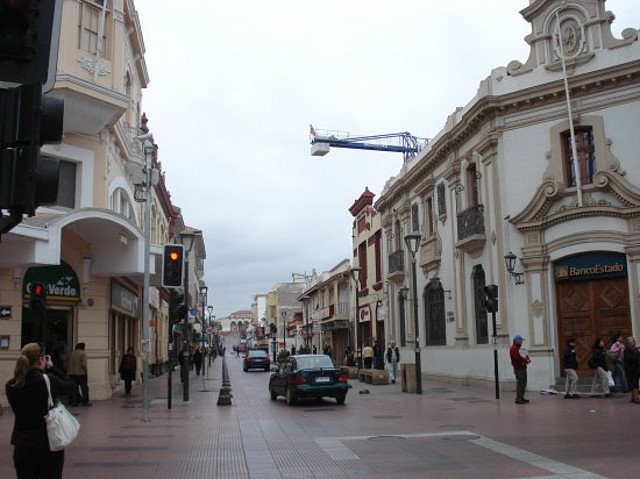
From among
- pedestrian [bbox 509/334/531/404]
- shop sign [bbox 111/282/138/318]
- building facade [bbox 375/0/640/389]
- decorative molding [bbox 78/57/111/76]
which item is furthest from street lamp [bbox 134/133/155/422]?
building facade [bbox 375/0/640/389]

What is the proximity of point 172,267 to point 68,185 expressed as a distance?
5.62 m

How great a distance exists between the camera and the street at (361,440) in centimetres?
974

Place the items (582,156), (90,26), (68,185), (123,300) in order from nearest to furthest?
1. (68,185)
2. (90,26)
3. (582,156)
4. (123,300)

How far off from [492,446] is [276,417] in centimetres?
679

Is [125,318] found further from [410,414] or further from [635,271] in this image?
[635,271]

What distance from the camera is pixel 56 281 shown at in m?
21.0

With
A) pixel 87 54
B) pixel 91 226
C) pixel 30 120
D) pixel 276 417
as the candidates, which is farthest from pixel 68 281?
pixel 30 120

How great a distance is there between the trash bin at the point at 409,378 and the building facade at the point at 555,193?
263 cm

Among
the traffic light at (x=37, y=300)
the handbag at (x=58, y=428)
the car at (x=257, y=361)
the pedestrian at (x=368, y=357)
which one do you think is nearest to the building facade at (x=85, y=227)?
the traffic light at (x=37, y=300)

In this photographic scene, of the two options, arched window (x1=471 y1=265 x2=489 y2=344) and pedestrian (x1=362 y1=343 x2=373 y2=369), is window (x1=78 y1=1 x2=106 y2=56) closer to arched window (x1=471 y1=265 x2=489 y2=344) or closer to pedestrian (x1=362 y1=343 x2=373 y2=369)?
arched window (x1=471 y1=265 x2=489 y2=344)

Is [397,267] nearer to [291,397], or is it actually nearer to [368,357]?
[368,357]

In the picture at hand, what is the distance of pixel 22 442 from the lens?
243 inches

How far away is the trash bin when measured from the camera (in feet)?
81.7

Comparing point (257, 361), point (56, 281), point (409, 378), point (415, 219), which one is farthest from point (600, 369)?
point (257, 361)
